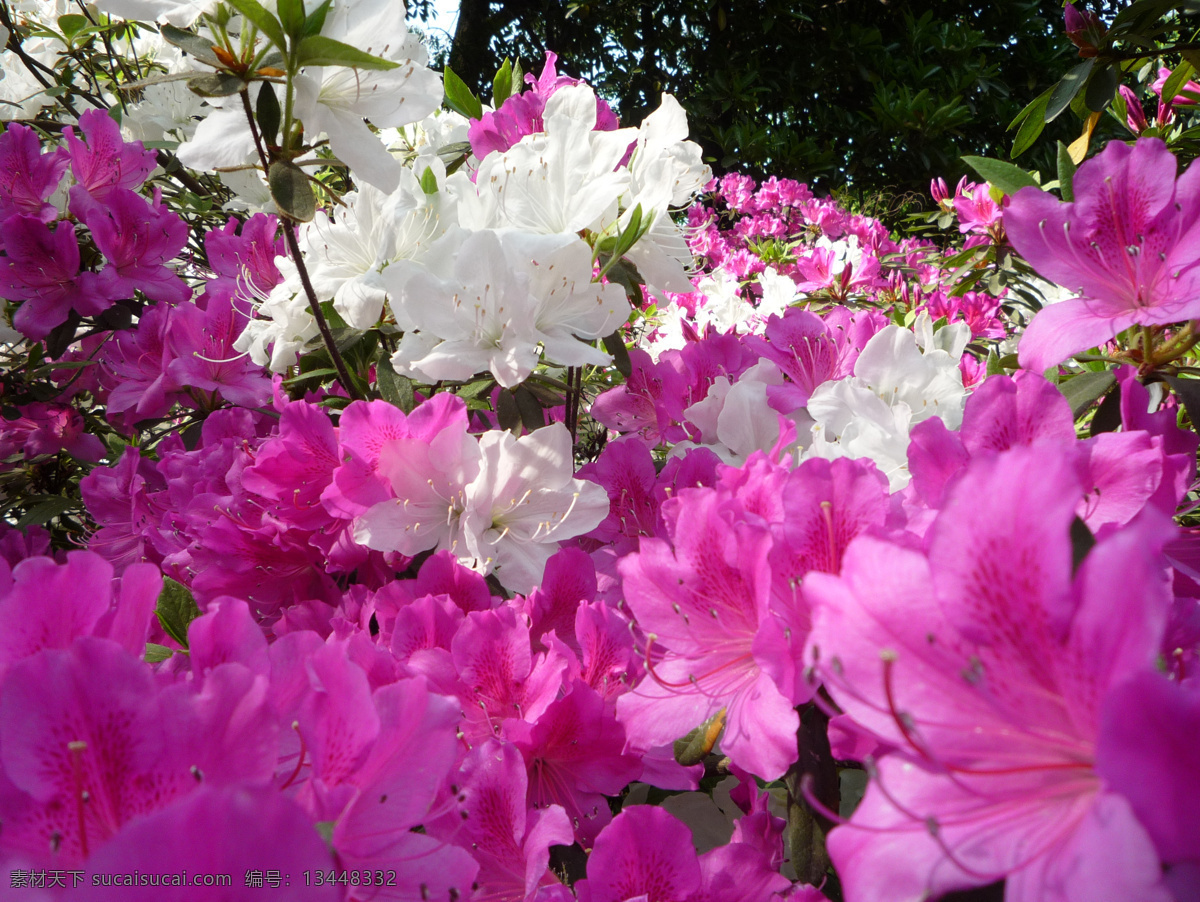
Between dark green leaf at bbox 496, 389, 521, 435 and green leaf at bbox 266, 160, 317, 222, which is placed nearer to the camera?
green leaf at bbox 266, 160, 317, 222

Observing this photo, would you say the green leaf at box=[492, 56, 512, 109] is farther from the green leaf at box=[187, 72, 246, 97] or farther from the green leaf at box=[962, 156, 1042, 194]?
the green leaf at box=[962, 156, 1042, 194]

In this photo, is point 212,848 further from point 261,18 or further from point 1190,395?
point 1190,395

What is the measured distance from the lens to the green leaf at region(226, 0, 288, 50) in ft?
2.58

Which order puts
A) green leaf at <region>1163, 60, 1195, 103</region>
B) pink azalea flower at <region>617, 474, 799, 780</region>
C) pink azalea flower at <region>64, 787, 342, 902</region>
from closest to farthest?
pink azalea flower at <region>64, 787, 342, 902</region> → pink azalea flower at <region>617, 474, 799, 780</region> → green leaf at <region>1163, 60, 1195, 103</region>

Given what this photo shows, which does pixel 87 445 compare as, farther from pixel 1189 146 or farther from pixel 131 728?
pixel 1189 146

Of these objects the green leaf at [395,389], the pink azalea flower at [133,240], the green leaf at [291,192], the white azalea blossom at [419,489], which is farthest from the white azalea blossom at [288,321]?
the pink azalea flower at [133,240]

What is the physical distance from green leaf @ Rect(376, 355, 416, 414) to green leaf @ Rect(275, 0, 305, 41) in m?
0.45

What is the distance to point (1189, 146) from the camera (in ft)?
5.53

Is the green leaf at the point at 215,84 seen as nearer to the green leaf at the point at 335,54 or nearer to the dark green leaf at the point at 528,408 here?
the green leaf at the point at 335,54

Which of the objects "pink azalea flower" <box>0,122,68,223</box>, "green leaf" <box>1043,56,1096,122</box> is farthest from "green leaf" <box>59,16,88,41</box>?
"green leaf" <box>1043,56,1096,122</box>

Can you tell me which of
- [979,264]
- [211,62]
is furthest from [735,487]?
[979,264]

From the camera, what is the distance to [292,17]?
0.80 metres

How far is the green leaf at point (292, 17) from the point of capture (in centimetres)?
79

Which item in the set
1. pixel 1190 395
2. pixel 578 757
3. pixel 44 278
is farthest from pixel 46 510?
pixel 1190 395
